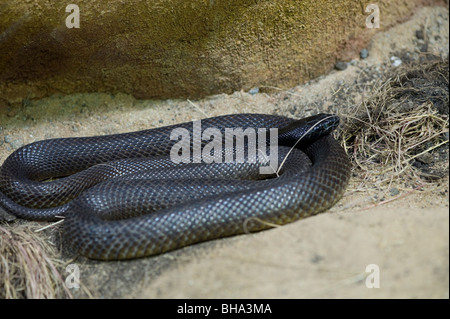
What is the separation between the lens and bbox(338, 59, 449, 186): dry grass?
4.56 metres

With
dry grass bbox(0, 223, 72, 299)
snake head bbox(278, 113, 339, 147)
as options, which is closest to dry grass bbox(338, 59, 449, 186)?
snake head bbox(278, 113, 339, 147)

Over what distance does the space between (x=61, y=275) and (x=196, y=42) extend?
329 cm

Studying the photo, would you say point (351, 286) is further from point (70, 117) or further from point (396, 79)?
point (70, 117)

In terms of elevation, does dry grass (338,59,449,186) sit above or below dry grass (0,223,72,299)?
above

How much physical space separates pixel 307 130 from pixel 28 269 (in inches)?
131

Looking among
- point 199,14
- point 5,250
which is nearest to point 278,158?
point 199,14

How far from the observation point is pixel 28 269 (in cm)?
375

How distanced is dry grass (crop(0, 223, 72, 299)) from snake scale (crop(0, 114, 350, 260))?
0.94 ft

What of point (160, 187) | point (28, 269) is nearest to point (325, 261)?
point (160, 187)

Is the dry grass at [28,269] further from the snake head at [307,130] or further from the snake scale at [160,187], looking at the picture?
the snake head at [307,130]

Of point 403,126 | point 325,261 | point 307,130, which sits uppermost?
point 307,130

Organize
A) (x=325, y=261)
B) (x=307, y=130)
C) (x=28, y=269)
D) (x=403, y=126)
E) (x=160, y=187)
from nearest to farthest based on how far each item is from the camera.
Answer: (x=325, y=261) → (x=28, y=269) → (x=160, y=187) → (x=403, y=126) → (x=307, y=130)

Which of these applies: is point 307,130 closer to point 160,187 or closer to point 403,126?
point 403,126

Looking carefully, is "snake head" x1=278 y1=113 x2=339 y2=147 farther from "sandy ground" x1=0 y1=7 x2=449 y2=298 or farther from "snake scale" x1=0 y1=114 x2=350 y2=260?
"sandy ground" x1=0 y1=7 x2=449 y2=298
